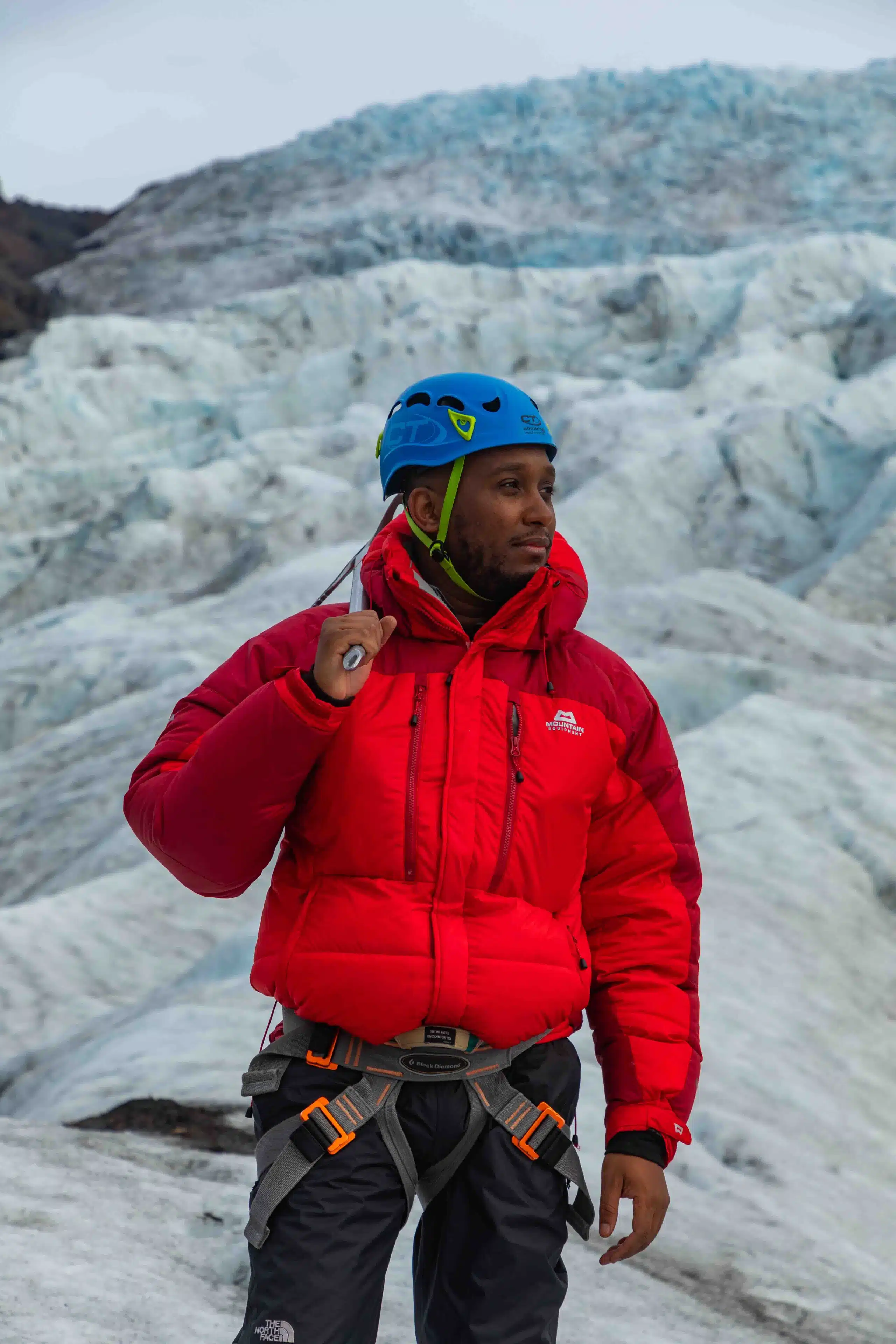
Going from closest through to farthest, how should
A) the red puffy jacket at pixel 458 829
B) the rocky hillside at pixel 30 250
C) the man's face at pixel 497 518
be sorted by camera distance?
the red puffy jacket at pixel 458 829
the man's face at pixel 497 518
the rocky hillside at pixel 30 250

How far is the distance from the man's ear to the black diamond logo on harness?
2.51ft

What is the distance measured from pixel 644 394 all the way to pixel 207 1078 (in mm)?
16166

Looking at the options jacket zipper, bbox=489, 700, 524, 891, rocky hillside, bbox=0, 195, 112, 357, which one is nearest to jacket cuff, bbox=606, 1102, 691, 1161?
jacket zipper, bbox=489, 700, 524, 891

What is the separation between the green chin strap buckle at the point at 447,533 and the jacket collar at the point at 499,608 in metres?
0.04

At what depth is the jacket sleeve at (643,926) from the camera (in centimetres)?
184

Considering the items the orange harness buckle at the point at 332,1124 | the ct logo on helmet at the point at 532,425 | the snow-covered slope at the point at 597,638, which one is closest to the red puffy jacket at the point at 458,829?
the orange harness buckle at the point at 332,1124

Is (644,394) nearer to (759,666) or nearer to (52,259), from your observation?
(759,666)

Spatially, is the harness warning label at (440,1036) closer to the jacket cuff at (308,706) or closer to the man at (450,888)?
the man at (450,888)

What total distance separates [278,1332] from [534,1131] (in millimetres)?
411

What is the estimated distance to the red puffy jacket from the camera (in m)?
1.64

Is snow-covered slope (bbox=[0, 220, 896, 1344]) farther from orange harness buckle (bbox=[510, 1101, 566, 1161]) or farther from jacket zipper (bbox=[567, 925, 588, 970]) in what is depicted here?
jacket zipper (bbox=[567, 925, 588, 970])

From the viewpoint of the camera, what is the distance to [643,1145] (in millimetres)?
1788

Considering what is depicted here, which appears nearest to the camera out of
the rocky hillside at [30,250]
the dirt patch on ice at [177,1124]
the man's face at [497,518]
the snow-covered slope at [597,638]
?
the man's face at [497,518]

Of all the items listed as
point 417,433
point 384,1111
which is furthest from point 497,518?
point 384,1111
